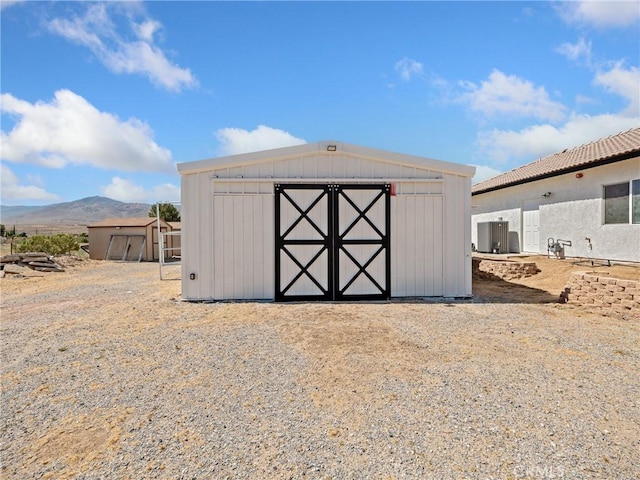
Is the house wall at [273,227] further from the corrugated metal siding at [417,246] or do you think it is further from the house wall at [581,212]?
the house wall at [581,212]

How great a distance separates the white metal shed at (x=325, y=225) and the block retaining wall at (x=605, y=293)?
6.60 ft

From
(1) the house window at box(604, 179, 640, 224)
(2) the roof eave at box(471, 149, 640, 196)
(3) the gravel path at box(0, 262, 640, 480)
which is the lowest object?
(3) the gravel path at box(0, 262, 640, 480)

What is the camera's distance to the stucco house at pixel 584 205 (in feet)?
33.9

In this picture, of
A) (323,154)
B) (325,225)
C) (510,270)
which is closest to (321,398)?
(325,225)

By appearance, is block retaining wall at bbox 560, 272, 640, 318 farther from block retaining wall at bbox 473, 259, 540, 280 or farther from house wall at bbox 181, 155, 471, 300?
block retaining wall at bbox 473, 259, 540, 280

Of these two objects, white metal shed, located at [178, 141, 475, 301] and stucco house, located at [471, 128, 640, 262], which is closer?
white metal shed, located at [178, 141, 475, 301]

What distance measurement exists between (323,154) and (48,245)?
16456mm

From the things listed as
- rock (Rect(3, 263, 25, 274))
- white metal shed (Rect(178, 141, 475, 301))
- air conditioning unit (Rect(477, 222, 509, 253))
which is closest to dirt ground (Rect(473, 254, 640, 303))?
white metal shed (Rect(178, 141, 475, 301))

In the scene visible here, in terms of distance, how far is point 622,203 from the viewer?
10570 mm

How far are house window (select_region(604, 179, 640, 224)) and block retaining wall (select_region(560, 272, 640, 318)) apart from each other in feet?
14.2

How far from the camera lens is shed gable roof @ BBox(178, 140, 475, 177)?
25.6 ft

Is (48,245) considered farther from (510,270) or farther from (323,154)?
(510,270)

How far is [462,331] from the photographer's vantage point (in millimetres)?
5637

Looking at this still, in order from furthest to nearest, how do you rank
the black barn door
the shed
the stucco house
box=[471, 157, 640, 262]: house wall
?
the shed → box=[471, 157, 640, 262]: house wall → the stucco house → the black barn door
